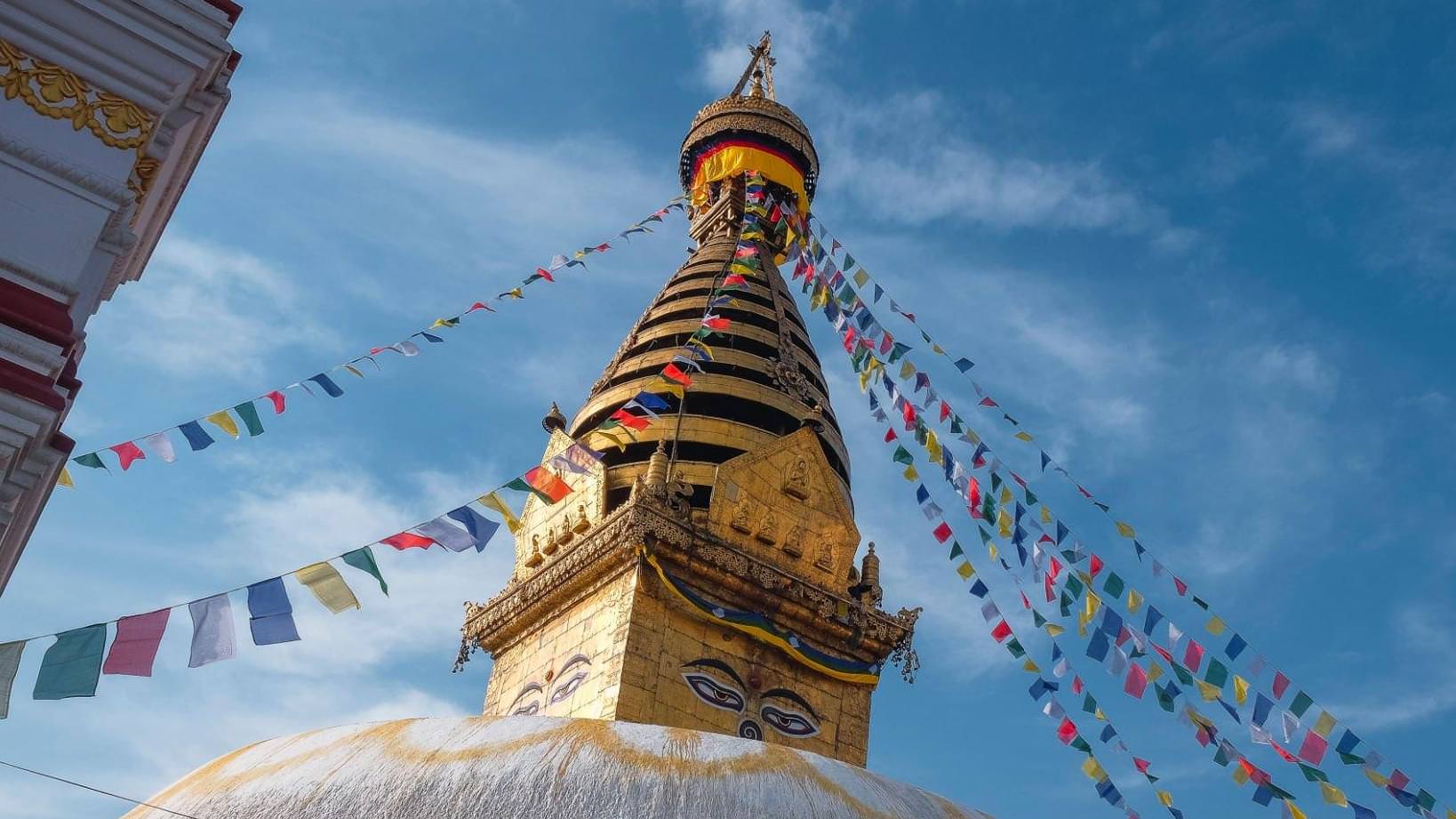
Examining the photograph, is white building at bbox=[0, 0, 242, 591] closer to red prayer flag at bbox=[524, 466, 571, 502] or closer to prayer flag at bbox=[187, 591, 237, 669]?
prayer flag at bbox=[187, 591, 237, 669]

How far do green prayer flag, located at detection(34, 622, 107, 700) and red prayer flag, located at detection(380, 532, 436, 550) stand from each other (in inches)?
122

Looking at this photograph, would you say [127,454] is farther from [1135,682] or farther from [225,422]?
[1135,682]

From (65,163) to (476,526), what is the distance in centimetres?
590

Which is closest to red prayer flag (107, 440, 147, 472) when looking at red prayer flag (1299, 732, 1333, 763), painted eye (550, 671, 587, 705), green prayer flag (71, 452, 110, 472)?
green prayer flag (71, 452, 110, 472)

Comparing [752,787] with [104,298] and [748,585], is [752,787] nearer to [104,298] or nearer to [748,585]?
[104,298]

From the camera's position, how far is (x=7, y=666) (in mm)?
5910

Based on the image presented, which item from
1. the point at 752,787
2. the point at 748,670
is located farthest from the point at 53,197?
the point at 748,670

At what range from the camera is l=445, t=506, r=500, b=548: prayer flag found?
10.1m

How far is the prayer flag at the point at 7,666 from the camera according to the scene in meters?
5.84

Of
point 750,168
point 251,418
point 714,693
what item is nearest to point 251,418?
point 251,418

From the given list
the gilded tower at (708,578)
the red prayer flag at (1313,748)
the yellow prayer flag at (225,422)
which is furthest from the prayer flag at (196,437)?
the red prayer flag at (1313,748)

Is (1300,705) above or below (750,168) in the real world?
below

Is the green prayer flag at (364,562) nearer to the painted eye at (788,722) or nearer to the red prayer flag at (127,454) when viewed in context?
the red prayer flag at (127,454)

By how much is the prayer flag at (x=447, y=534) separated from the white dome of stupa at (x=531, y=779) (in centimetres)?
194
